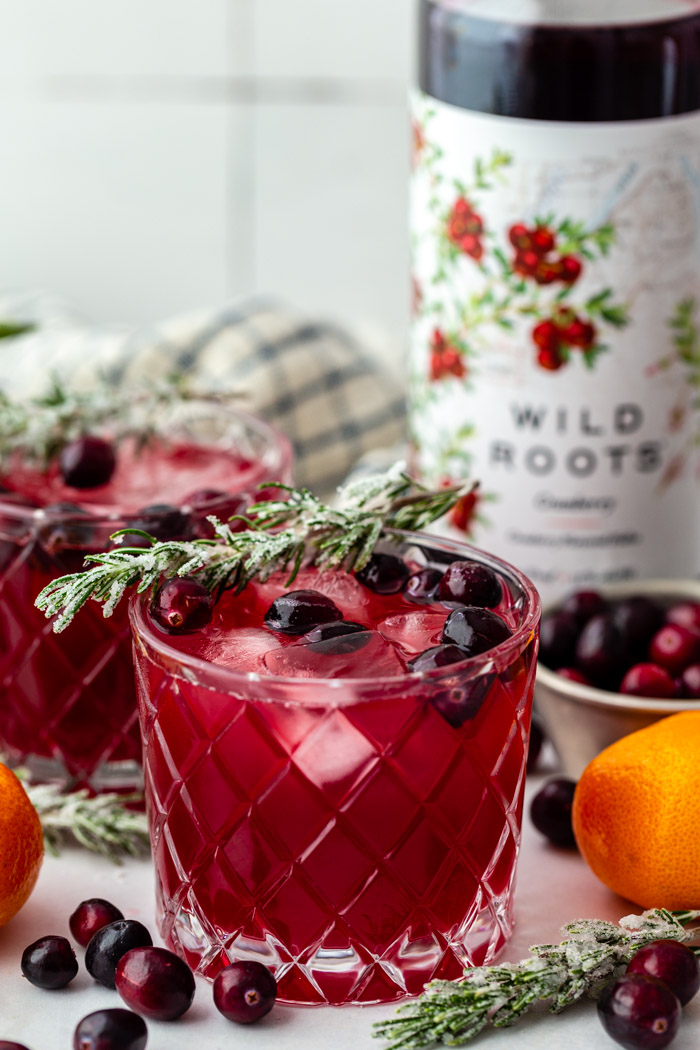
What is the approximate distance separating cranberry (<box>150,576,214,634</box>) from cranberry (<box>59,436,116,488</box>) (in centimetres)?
21

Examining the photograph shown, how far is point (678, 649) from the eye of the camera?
86 cm

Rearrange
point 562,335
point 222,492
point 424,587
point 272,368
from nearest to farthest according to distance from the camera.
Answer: point 424,587 → point 222,492 → point 562,335 → point 272,368

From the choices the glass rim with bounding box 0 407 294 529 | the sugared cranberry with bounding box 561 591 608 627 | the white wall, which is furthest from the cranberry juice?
the white wall

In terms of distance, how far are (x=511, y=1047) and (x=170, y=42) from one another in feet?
5.47

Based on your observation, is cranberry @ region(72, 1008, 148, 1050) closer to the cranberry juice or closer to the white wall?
the cranberry juice

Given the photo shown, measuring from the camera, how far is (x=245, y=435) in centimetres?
93

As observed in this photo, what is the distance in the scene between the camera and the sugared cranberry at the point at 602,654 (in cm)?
87

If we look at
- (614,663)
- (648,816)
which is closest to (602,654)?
(614,663)

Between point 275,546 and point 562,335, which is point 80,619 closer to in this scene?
point 275,546

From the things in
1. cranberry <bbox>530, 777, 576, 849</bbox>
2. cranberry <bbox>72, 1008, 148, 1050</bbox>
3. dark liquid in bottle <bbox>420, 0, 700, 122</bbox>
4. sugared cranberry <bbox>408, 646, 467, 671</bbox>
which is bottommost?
cranberry <bbox>530, 777, 576, 849</bbox>

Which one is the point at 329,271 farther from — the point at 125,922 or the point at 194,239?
the point at 125,922

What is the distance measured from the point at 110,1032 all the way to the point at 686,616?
1.55ft

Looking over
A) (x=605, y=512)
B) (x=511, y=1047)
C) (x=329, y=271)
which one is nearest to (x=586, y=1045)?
(x=511, y=1047)

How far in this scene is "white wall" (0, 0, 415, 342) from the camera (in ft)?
6.50
